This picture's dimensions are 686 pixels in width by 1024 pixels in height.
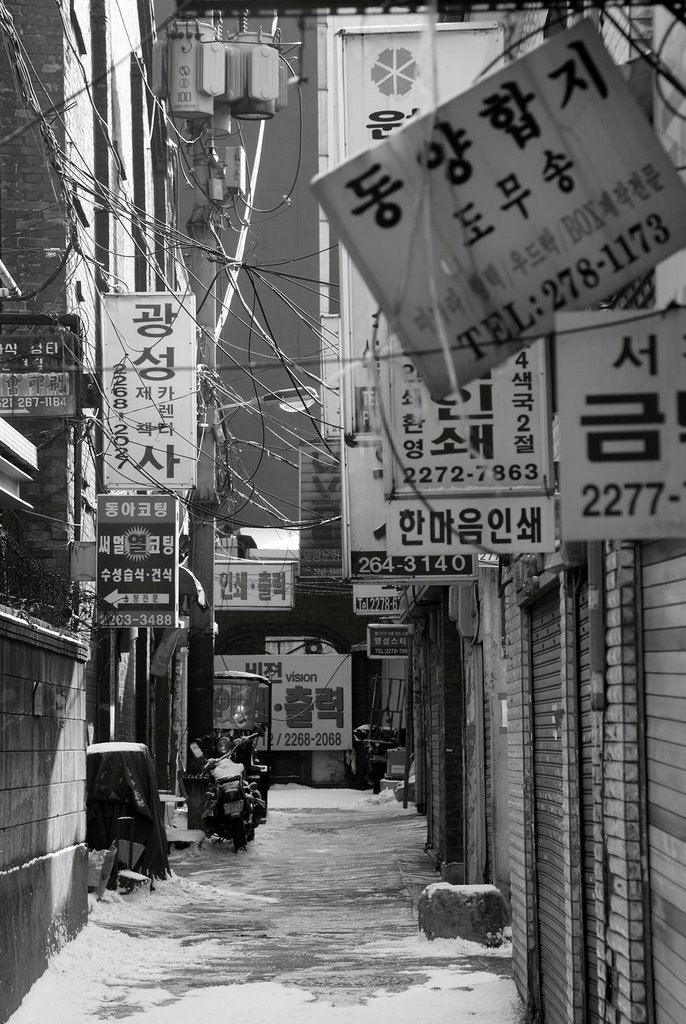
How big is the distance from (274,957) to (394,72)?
7.50 metres

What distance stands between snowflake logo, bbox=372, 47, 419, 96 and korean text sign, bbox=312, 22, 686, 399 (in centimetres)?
571

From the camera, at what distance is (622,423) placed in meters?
3.90

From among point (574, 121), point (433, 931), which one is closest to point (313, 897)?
point (433, 931)

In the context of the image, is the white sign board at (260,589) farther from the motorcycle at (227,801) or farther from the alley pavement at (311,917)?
the motorcycle at (227,801)

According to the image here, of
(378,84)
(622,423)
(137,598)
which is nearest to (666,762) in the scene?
(622,423)

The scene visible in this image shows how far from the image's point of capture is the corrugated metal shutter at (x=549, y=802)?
7785 millimetres

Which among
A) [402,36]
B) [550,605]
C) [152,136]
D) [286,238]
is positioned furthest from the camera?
[286,238]

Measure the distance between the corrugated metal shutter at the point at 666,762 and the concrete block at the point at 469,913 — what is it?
18.9 feet

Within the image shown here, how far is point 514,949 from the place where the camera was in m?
9.57

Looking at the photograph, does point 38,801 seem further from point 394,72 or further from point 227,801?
point 227,801

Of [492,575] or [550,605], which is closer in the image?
[550,605]

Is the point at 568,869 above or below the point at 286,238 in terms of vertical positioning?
below

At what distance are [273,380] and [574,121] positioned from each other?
35363 millimetres

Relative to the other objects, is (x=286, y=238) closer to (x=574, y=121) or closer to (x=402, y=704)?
(x=402, y=704)
